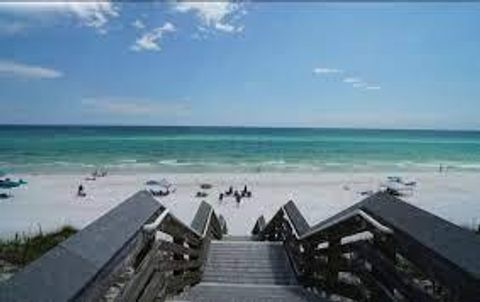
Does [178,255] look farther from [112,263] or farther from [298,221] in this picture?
[112,263]

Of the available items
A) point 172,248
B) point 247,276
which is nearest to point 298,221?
point 247,276

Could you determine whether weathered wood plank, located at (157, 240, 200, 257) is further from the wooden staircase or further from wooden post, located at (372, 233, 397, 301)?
wooden post, located at (372, 233, 397, 301)

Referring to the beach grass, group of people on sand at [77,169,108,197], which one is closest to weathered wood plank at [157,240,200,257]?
the beach grass

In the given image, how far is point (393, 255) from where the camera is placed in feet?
10.1

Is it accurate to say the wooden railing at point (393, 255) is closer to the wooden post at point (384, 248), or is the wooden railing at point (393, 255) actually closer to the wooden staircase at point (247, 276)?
the wooden post at point (384, 248)

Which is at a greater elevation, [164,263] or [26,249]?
[164,263]

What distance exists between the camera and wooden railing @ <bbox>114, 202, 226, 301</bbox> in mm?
2953

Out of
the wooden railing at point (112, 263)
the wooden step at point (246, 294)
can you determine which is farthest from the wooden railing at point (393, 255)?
the wooden railing at point (112, 263)

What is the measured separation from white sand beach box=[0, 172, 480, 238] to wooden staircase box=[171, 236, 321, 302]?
958 cm

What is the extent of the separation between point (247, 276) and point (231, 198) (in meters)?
19.0

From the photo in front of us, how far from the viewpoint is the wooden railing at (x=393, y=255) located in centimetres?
202

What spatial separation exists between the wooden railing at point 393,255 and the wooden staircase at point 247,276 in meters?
0.42

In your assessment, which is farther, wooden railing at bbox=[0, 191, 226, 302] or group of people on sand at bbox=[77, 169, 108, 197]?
group of people on sand at bbox=[77, 169, 108, 197]

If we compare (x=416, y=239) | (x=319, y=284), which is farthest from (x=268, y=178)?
(x=416, y=239)
